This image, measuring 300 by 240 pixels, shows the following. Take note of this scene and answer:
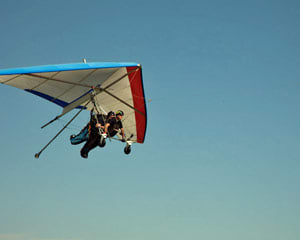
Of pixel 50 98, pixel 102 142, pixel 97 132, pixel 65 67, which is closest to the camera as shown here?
pixel 65 67

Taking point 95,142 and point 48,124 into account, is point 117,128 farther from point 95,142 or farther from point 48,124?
point 48,124

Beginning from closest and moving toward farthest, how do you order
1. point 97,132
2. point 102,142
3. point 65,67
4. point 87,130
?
1. point 65,67
2. point 102,142
3. point 97,132
4. point 87,130

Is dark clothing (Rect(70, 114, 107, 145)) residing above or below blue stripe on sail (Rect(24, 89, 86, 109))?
below

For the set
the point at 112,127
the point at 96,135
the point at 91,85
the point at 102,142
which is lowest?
the point at 102,142

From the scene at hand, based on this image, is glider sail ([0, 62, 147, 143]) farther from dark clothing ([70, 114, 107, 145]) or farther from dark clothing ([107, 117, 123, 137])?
dark clothing ([107, 117, 123, 137])

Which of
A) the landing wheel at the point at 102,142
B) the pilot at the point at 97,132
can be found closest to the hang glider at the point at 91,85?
the pilot at the point at 97,132

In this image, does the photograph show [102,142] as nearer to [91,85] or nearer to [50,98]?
[91,85]

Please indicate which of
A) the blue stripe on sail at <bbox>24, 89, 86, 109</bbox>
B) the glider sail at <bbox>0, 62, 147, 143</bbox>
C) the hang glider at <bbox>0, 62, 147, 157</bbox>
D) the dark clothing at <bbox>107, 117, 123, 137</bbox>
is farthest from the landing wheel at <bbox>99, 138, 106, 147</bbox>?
the blue stripe on sail at <bbox>24, 89, 86, 109</bbox>

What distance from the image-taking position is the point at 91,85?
15227 millimetres

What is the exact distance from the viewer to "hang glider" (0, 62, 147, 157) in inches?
539

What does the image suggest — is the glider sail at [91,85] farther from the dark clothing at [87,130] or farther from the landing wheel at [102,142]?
the landing wheel at [102,142]

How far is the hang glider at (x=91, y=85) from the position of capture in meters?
13.7

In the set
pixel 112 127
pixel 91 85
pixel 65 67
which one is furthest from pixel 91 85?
pixel 65 67

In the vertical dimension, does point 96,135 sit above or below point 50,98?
below
